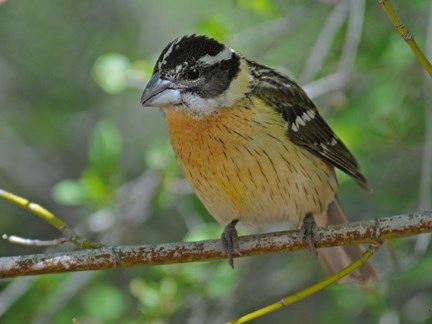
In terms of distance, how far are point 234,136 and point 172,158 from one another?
48.6 inches

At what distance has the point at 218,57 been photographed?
3.62 m

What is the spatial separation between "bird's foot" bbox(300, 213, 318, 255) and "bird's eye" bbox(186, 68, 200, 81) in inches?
28.2

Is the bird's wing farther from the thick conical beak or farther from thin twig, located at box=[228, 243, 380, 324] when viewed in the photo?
thin twig, located at box=[228, 243, 380, 324]

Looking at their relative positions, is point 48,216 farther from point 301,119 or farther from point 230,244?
point 301,119

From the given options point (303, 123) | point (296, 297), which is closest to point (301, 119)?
point (303, 123)

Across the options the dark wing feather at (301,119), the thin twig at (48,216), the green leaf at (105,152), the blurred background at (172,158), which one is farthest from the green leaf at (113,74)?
the thin twig at (48,216)

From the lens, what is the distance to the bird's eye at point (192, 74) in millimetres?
3471

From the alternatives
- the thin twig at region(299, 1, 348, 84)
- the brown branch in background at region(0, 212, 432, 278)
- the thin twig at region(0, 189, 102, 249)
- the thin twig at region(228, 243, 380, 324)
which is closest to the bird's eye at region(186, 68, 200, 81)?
the brown branch in background at region(0, 212, 432, 278)

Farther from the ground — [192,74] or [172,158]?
[172,158]

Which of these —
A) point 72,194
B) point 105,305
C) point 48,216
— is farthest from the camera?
point 72,194

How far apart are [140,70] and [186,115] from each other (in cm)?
122

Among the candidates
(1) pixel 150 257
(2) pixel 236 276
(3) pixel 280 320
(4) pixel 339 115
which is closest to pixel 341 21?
(4) pixel 339 115

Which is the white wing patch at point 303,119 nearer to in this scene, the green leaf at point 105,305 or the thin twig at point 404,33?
the thin twig at point 404,33

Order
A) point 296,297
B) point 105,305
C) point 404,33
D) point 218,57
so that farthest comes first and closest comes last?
point 105,305, point 218,57, point 296,297, point 404,33
